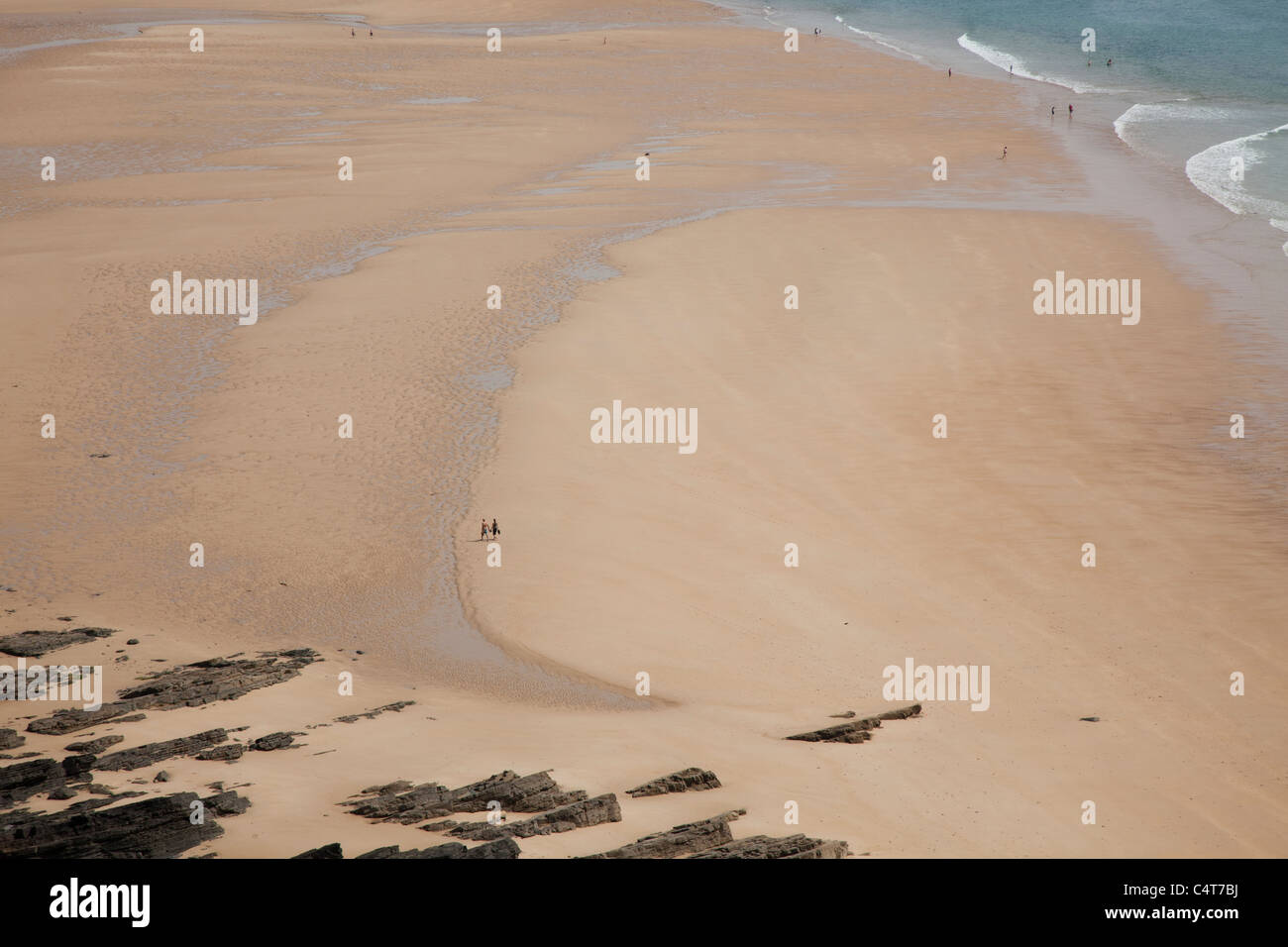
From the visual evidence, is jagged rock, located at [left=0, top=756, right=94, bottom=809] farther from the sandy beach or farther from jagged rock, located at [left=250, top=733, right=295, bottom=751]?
jagged rock, located at [left=250, top=733, right=295, bottom=751]

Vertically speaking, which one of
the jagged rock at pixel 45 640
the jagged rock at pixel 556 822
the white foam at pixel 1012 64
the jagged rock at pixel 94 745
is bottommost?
the jagged rock at pixel 556 822

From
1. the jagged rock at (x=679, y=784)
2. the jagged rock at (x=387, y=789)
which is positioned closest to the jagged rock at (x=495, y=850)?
the jagged rock at (x=387, y=789)

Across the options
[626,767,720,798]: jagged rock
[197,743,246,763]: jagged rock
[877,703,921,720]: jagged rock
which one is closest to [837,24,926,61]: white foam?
[877,703,921,720]: jagged rock

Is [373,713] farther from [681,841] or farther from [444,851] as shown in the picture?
[681,841]

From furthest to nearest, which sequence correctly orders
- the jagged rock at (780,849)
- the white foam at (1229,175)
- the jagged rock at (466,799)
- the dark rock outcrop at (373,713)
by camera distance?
the white foam at (1229,175), the dark rock outcrop at (373,713), the jagged rock at (466,799), the jagged rock at (780,849)

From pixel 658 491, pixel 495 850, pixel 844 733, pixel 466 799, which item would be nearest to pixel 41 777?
pixel 466 799

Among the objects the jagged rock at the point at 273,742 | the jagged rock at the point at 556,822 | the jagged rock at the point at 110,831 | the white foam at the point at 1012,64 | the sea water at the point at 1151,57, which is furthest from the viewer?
the white foam at the point at 1012,64

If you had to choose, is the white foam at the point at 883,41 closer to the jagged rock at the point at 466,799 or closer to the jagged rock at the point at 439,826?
the jagged rock at the point at 466,799
